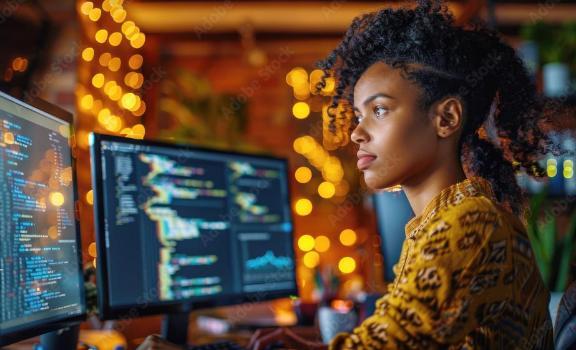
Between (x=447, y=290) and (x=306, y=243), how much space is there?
4.36 m

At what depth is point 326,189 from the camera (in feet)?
16.1

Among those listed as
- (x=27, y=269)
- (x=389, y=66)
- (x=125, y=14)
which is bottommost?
(x=27, y=269)

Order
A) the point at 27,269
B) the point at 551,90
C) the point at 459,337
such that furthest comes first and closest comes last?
the point at 551,90
the point at 27,269
the point at 459,337

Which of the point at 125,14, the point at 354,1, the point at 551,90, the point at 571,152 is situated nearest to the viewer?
the point at 571,152

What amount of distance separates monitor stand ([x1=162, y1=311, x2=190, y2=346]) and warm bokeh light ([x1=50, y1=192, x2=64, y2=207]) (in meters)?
0.38

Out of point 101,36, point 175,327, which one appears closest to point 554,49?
point 175,327

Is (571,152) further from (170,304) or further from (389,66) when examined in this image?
(170,304)

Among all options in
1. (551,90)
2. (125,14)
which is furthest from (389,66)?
(125,14)

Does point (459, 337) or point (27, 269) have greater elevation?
point (27, 269)

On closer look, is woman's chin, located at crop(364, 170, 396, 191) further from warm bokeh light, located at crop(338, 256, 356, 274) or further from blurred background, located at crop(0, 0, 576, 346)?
warm bokeh light, located at crop(338, 256, 356, 274)

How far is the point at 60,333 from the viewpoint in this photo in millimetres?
1103

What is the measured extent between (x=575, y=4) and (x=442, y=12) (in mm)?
4304

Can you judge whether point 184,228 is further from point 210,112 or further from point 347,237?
point 347,237

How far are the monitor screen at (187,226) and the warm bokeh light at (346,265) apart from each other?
2634 mm
